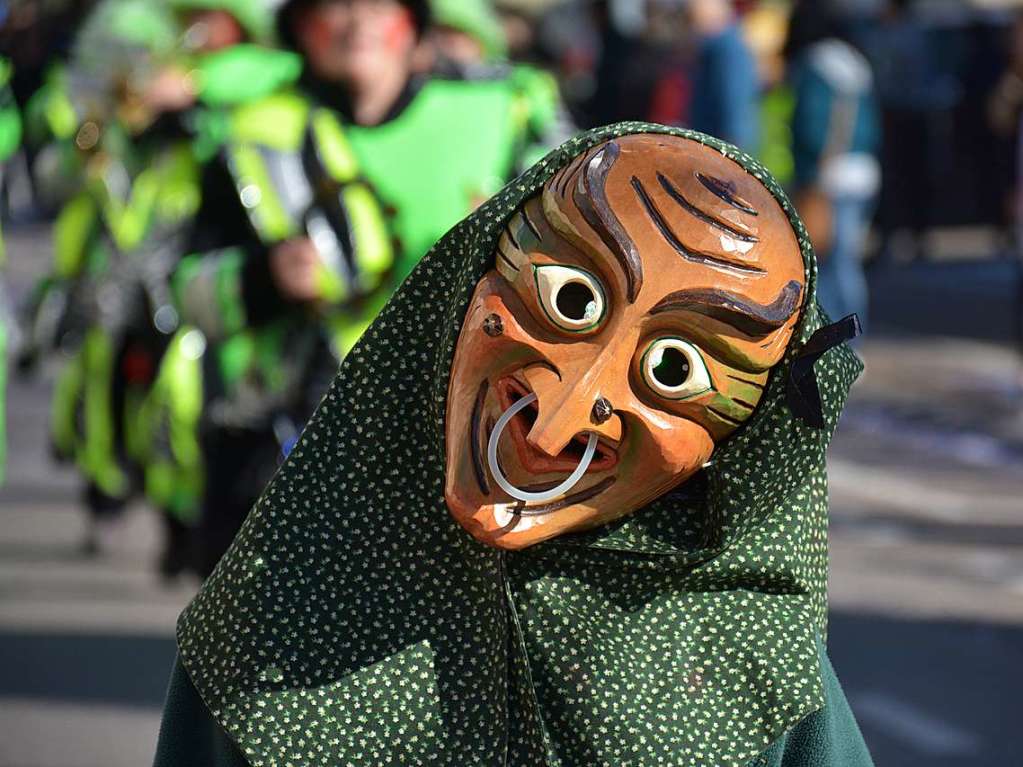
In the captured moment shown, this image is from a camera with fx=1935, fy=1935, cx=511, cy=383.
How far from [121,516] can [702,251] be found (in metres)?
5.39

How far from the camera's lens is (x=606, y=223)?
1700 millimetres

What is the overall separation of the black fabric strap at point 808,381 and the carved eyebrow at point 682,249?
0.09 metres

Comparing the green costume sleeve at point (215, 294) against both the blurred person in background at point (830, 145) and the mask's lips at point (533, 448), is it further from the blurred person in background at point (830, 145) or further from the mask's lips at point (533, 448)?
the blurred person in background at point (830, 145)

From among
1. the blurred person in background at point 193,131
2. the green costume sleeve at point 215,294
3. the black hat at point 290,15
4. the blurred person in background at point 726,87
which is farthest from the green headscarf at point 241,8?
the blurred person in background at point 726,87

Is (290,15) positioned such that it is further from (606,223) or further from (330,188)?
(606,223)

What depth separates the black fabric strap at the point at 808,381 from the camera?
1.75 meters

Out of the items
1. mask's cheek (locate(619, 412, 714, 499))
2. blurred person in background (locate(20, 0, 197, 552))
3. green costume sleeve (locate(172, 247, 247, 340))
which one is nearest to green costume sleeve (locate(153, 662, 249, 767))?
mask's cheek (locate(619, 412, 714, 499))

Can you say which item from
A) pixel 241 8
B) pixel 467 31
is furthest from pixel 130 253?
pixel 467 31

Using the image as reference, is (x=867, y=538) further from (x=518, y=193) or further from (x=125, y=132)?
(x=518, y=193)

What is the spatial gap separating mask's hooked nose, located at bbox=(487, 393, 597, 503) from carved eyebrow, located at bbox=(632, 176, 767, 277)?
0.18m

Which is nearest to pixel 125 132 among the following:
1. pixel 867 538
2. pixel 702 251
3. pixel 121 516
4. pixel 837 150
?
pixel 121 516

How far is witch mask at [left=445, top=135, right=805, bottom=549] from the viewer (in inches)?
66.9

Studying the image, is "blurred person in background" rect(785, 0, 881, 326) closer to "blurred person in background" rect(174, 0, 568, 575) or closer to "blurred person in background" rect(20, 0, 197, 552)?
"blurred person in background" rect(20, 0, 197, 552)

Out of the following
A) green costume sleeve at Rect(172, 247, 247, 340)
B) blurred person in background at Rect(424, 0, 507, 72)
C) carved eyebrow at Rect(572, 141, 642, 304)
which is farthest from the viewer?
blurred person in background at Rect(424, 0, 507, 72)
